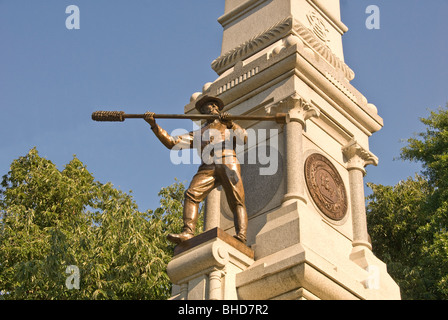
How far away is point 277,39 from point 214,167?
368 cm

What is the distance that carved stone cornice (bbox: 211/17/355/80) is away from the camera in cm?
1395

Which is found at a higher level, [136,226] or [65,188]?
[65,188]

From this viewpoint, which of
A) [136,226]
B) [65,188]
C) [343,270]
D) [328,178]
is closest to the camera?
[343,270]

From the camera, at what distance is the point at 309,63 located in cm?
1289

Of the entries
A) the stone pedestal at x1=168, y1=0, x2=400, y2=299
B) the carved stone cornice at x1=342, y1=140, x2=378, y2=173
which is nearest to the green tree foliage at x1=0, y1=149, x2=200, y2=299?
the stone pedestal at x1=168, y1=0, x2=400, y2=299

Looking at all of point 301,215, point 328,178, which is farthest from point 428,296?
point 301,215

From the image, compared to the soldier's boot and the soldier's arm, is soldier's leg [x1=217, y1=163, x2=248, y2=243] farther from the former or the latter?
the soldier's arm

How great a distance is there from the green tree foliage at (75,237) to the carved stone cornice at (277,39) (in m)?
6.78

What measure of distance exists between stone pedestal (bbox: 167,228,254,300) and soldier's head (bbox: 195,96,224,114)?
221 centimetres

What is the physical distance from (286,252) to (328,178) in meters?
2.57

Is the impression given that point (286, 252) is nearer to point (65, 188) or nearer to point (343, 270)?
point (343, 270)

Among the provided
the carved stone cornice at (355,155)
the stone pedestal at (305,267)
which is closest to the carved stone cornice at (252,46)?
the carved stone cornice at (355,155)

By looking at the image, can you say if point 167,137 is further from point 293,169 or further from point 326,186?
point 326,186

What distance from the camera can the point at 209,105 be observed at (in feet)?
39.1
